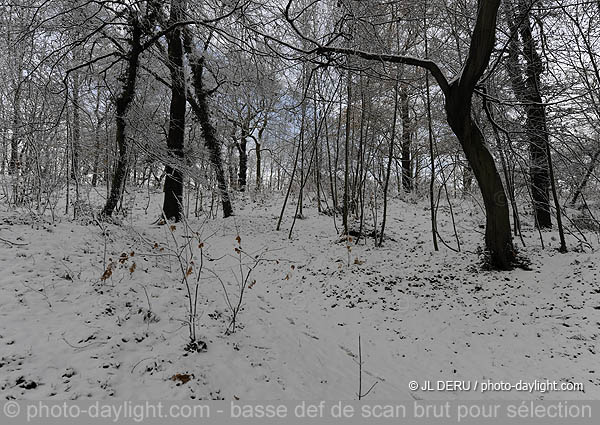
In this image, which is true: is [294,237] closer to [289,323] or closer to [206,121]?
[289,323]

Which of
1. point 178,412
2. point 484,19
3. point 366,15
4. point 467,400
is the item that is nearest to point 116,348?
point 178,412

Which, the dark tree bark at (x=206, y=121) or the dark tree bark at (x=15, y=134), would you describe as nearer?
the dark tree bark at (x=15, y=134)

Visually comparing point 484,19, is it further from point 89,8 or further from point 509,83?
point 89,8

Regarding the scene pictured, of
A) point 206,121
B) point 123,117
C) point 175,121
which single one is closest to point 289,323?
point 123,117

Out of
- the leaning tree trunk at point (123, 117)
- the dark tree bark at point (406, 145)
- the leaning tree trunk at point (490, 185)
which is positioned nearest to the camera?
the leaning tree trunk at point (490, 185)

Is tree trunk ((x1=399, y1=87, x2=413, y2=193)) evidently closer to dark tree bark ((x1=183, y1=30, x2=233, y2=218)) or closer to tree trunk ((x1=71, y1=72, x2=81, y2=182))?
dark tree bark ((x1=183, y1=30, x2=233, y2=218))

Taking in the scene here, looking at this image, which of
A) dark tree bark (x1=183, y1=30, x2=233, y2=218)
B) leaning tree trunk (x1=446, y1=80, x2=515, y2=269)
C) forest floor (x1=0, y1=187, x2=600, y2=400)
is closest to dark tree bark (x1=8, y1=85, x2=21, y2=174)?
forest floor (x1=0, y1=187, x2=600, y2=400)

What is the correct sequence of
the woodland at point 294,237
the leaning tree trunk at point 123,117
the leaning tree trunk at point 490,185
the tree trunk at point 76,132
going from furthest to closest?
the leaning tree trunk at point 123,117, the tree trunk at point 76,132, the leaning tree trunk at point 490,185, the woodland at point 294,237

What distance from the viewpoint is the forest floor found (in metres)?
2.48

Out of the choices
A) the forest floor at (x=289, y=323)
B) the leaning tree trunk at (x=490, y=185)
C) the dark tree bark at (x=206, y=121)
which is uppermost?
the dark tree bark at (x=206, y=121)

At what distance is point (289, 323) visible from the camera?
416 centimetres

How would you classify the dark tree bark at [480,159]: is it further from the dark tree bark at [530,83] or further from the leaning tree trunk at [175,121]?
the leaning tree trunk at [175,121]

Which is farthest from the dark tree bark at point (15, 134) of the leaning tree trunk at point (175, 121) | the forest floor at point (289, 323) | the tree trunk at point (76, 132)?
the leaning tree trunk at point (175, 121)

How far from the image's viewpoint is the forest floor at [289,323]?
8.14 ft
